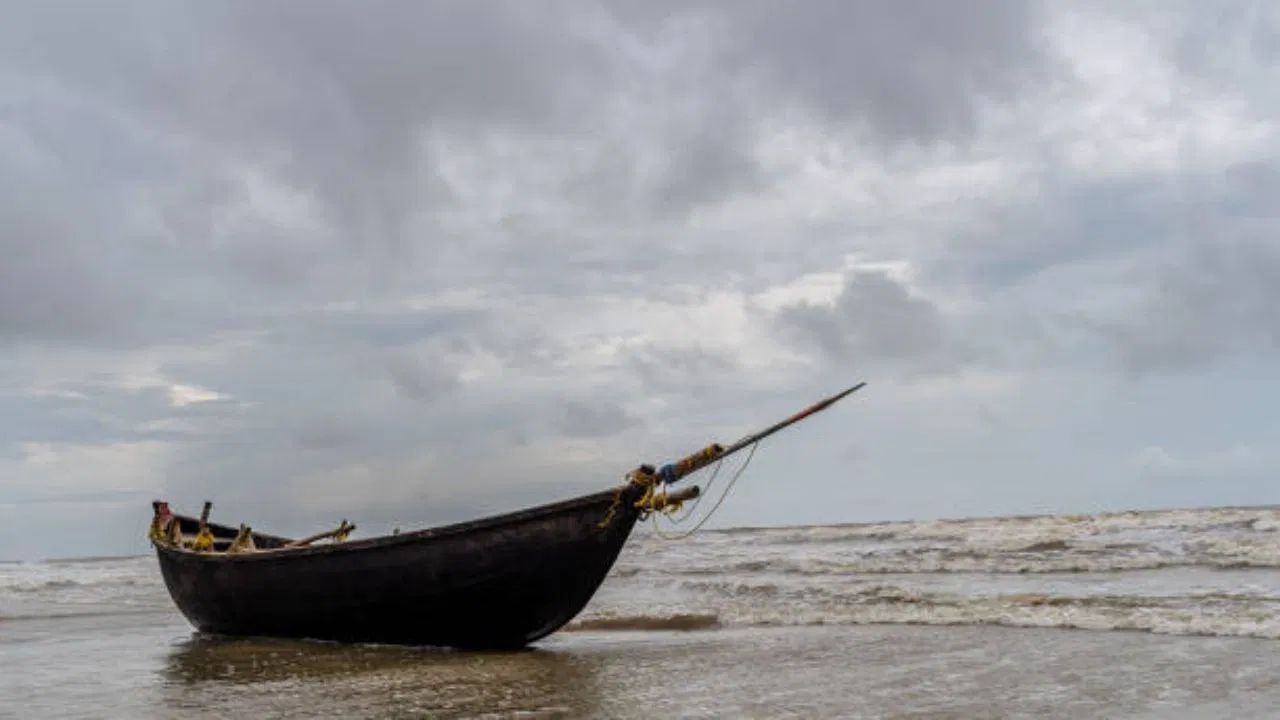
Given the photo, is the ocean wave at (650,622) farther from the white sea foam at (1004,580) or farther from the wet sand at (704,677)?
the wet sand at (704,677)

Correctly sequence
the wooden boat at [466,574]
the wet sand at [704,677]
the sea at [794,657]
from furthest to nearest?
the wooden boat at [466,574] < the sea at [794,657] < the wet sand at [704,677]

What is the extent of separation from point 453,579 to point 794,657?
384cm

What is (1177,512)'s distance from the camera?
122 feet

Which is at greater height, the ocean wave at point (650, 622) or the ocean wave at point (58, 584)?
the ocean wave at point (58, 584)

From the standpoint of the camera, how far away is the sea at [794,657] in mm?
8188

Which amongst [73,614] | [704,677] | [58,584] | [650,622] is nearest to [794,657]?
[704,677]

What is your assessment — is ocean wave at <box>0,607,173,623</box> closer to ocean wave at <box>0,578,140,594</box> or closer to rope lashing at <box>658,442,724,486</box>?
ocean wave at <box>0,578,140,594</box>

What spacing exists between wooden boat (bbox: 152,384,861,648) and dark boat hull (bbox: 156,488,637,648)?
0.04ft

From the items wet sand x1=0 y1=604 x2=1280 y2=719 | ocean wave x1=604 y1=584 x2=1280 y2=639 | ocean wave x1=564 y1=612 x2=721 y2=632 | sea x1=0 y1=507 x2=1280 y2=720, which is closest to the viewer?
wet sand x1=0 y1=604 x2=1280 y2=719

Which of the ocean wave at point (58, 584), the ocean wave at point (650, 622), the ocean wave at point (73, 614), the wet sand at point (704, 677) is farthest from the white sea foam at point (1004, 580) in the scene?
the ocean wave at point (58, 584)

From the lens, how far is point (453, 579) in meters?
11.8

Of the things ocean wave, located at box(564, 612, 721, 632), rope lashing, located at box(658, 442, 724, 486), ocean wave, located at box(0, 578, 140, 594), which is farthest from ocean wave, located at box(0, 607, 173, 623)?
rope lashing, located at box(658, 442, 724, 486)

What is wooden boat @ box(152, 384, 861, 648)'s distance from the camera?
37.1 ft

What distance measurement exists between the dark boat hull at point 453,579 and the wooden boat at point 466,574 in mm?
12
